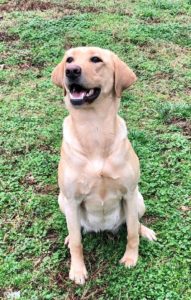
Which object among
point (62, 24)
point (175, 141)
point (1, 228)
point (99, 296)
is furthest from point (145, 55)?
point (99, 296)

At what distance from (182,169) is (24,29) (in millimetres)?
4046

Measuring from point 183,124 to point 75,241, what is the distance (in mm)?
2302

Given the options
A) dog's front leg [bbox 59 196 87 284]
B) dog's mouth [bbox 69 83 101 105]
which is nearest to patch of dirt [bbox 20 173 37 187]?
dog's front leg [bbox 59 196 87 284]

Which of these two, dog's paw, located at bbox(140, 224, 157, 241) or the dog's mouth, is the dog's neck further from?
dog's paw, located at bbox(140, 224, 157, 241)

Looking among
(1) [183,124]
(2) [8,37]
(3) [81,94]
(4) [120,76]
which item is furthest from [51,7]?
(3) [81,94]

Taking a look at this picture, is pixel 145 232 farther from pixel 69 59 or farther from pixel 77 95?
pixel 69 59

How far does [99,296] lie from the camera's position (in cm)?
376

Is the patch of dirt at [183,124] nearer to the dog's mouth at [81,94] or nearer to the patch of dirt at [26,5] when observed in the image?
the dog's mouth at [81,94]

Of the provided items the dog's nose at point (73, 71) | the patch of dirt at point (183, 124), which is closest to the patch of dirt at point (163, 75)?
the patch of dirt at point (183, 124)

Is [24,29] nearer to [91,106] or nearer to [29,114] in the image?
[29,114]

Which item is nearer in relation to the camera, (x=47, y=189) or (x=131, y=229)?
(x=131, y=229)

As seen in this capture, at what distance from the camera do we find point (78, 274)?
3859 millimetres

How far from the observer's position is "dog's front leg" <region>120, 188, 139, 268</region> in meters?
3.78

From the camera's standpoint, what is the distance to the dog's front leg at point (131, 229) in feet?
12.4
